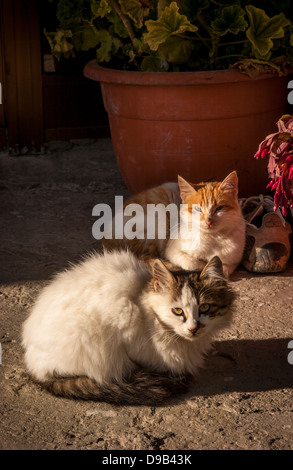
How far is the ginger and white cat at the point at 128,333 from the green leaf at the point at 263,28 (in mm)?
1853

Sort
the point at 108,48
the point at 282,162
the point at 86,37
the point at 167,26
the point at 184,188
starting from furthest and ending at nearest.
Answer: the point at 86,37 → the point at 108,48 → the point at 167,26 → the point at 184,188 → the point at 282,162

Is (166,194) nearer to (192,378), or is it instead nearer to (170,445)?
(192,378)

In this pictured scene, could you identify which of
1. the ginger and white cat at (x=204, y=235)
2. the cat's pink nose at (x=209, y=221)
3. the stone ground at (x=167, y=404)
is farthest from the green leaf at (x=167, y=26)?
the stone ground at (x=167, y=404)

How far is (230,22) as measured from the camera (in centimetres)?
382

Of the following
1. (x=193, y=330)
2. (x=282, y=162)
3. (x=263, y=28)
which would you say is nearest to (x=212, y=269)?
(x=193, y=330)

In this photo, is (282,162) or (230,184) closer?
(282,162)

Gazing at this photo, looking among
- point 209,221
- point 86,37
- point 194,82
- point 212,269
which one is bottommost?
point 209,221

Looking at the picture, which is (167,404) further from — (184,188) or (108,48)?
(108,48)

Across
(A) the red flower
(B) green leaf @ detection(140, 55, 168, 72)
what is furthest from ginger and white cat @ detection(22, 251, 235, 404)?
(B) green leaf @ detection(140, 55, 168, 72)

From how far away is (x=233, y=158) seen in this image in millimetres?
4117

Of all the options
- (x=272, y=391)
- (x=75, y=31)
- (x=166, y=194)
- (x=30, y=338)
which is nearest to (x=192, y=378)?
(x=272, y=391)

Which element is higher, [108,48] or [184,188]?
[108,48]

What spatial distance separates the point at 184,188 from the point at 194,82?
77cm

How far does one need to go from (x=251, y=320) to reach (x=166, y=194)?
3.30 ft
